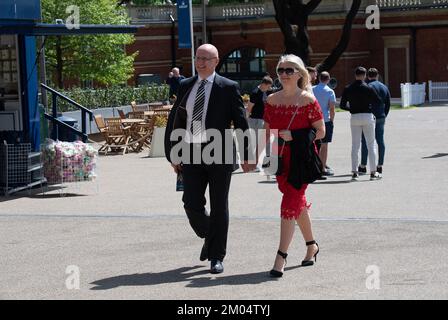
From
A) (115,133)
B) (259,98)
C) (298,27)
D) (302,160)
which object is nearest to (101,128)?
(115,133)

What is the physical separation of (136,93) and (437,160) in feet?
42.5

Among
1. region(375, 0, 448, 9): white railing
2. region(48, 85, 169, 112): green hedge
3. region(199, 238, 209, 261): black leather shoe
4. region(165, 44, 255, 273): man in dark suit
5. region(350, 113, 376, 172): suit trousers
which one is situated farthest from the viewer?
region(375, 0, 448, 9): white railing

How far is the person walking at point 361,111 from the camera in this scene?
16.2 m

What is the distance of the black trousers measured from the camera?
9.28m

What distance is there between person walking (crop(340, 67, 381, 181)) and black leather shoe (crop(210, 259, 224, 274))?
24.6 ft

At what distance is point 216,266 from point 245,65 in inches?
1941

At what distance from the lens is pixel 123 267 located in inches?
377

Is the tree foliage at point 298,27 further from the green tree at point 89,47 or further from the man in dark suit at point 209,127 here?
the man in dark suit at point 209,127

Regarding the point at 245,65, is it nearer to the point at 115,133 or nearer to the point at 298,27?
the point at 298,27

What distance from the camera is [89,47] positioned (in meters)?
34.3

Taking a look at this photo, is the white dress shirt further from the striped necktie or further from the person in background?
the person in background

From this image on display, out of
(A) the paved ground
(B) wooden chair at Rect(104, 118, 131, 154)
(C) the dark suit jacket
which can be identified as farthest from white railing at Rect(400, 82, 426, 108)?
(C) the dark suit jacket

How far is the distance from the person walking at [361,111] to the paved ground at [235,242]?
40cm

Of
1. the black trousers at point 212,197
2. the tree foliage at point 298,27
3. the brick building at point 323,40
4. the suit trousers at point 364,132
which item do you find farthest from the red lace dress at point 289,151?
the brick building at point 323,40
